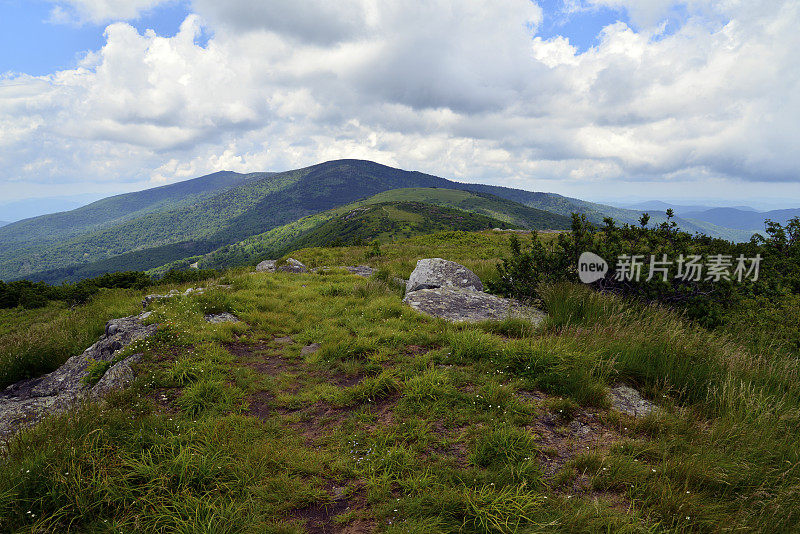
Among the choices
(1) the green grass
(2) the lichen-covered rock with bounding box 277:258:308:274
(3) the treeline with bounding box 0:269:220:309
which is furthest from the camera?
(2) the lichen-covered rock with bounding box 277:258:308:274

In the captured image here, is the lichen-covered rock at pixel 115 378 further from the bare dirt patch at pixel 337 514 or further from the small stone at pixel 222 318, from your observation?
the bare dirt patch at pixel 337 514

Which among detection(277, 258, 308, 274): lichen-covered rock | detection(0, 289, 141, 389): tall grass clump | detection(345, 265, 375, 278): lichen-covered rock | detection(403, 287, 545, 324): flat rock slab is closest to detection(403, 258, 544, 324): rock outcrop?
detection(403, 287, 545, 324): flat rock slab

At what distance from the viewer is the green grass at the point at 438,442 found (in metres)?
3.22

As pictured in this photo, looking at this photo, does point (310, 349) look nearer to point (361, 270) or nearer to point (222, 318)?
point (222, 318)

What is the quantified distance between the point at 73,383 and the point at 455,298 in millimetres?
9356

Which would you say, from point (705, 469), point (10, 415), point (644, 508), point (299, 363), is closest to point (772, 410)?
point (705, 469)

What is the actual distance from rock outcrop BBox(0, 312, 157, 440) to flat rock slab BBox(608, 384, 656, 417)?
8114 mm

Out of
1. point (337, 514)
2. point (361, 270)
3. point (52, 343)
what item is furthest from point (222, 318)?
point (361, 270)

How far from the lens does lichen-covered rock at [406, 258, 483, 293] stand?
11.9 metres

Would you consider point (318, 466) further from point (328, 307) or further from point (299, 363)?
point (328, 307)

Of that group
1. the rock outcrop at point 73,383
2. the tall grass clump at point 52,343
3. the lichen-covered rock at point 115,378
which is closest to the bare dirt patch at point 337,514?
the lichen-covered rock at point 115,378

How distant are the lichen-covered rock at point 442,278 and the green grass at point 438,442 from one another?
14.8 feet

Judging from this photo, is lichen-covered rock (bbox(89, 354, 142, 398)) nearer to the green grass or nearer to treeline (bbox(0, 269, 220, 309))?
the green grass

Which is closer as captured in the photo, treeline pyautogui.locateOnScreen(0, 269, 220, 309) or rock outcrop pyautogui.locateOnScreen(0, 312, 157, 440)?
rock outcrop pyautogui.locateOnScreen(0, 312, 157, 440)
